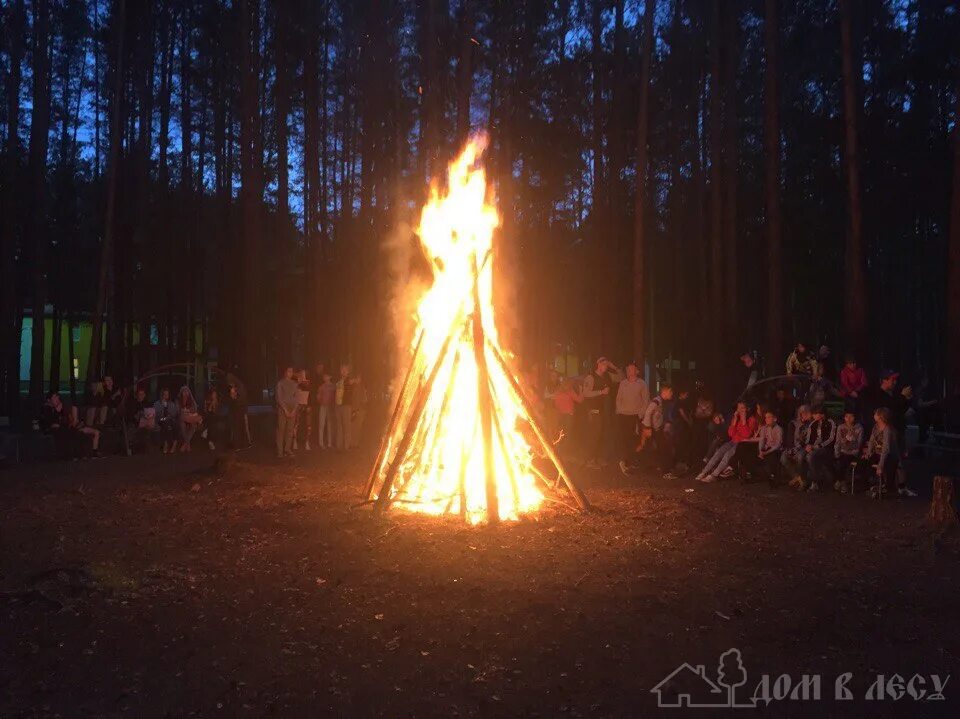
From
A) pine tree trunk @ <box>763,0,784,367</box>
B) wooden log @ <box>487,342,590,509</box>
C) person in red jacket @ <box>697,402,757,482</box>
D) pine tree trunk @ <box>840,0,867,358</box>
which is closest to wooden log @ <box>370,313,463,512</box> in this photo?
wooden log @ <box>487,342,590,509</box>

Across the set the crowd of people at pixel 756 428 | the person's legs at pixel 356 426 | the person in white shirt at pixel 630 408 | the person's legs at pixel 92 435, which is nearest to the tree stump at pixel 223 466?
the person's legs at pixel 92 435

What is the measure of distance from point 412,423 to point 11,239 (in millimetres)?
16775

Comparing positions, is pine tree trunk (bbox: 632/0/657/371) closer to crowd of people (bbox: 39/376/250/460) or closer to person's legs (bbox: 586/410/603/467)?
person's legs (bbox: 586/410/603/467)

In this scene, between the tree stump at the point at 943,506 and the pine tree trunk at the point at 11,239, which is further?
the pine tree trunk at the point at 11,239

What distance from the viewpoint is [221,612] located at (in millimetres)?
5820

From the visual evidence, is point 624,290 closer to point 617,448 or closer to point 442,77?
point 442,77

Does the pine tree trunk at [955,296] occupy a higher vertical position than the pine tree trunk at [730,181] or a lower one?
lower

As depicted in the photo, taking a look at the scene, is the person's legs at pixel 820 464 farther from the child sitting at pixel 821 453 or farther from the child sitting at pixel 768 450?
the child sitting at pixel 768 450

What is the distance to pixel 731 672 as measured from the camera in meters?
4.87

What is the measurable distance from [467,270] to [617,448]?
6012mm

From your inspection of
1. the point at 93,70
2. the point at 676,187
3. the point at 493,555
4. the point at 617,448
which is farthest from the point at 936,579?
the point at 93,70

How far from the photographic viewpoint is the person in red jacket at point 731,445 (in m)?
12.1
